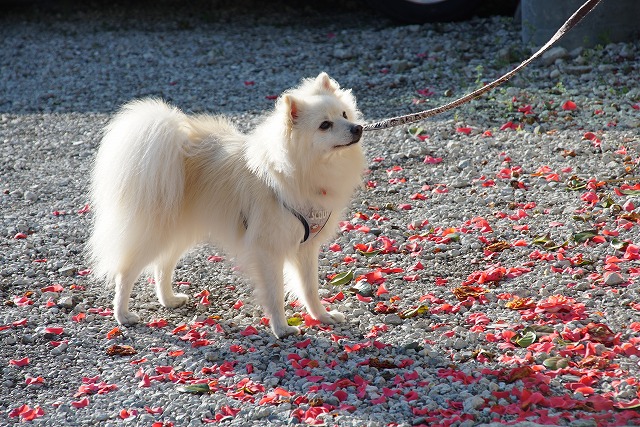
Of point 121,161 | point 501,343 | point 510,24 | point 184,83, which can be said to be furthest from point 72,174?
point 510,24

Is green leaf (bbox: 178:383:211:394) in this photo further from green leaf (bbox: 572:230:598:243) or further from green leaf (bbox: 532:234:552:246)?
green leaf (bbox: 572:230:598:243)

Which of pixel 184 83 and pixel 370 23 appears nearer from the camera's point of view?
pixel 184 83

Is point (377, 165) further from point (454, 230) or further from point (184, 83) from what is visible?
point (184, 83)

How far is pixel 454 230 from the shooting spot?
5.49 metres

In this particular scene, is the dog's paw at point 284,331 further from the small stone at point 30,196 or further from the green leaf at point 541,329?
the small stone at point 30,196

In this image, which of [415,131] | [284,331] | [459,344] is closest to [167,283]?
[284,331]

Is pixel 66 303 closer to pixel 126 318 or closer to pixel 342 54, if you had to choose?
pixel 126 318

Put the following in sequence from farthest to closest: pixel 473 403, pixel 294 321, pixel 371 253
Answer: pixel 371 253
pixel 294 321
pixel 473 403

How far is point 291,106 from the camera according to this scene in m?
4.06

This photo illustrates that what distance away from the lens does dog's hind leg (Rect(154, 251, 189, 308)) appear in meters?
4.92

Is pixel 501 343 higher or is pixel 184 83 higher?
pixel 184 83

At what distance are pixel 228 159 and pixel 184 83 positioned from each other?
473cm

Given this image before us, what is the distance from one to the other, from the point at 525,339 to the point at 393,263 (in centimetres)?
128

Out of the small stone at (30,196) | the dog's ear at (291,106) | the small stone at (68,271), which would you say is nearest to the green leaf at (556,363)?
the dog's ear at (291,106)
